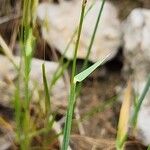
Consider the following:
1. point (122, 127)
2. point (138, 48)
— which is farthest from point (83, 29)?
point (122, 127)

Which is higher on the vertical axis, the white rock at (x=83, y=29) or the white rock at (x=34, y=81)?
the white rock at (x=83, y=29)

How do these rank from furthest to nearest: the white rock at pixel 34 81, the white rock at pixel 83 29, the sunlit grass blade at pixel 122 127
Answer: the white rock at pixel 83 29 → the white rock at pixel 34 81 → the sunlit grass blade at pixel 122 127

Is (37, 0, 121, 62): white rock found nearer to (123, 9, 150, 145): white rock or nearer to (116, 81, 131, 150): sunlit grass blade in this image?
(123, 9, 150, 145): white rock

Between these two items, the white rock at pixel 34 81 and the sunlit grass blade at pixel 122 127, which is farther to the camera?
the white rock at pixel 34 81

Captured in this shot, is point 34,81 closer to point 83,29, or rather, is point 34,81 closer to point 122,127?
point 83,29

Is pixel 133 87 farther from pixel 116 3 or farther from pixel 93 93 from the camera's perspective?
pixel 116 3

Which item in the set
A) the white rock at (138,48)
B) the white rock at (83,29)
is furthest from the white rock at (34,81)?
the white rock at (138,48)

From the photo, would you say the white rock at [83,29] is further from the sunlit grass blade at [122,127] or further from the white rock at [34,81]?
the sunlit grass blade at [122,127]
